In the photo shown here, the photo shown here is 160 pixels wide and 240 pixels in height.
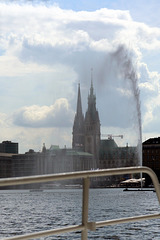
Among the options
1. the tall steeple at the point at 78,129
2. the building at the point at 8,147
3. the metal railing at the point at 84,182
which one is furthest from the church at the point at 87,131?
the metal railing at the point at 84,182

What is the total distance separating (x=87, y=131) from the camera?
585 ft

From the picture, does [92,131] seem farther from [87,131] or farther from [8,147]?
[8,147]

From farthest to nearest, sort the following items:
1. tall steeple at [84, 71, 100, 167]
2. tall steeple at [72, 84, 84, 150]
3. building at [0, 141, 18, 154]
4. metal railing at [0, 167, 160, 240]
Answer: building at [0, 141, 18, 154]
tall steeple at [72, 84, 84, 150]
tall steeple at [84, 71, 100, 167]
metal railing at [0, 167, 160, 240]

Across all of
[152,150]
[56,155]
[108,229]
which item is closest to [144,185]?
[152,150]

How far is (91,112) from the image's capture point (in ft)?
575

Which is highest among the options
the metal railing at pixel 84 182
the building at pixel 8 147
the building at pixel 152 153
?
the building at pixel 8 147

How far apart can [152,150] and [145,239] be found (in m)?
143

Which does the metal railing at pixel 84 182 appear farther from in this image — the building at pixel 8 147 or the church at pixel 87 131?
the building at pixel 8 147

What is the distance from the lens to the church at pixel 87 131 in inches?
6919

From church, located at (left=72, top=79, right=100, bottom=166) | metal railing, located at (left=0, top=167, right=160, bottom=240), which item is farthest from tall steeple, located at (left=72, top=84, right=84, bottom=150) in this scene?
metal railing, located at (left=0, top=167, right=160, bottom=240)

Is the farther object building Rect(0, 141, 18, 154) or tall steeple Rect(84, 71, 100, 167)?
building Rect(0, 141, 18, 154)

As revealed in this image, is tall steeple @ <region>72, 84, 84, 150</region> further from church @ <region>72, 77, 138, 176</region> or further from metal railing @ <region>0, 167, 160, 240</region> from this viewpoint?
metal railing @ <region>0, 167, 160, 240</region>

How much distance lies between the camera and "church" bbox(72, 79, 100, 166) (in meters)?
176

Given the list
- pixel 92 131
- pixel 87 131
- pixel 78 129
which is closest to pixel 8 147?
pixel 78 129
